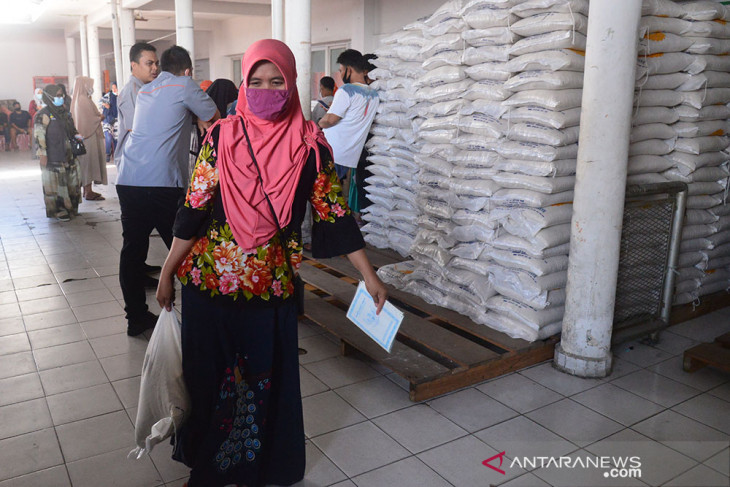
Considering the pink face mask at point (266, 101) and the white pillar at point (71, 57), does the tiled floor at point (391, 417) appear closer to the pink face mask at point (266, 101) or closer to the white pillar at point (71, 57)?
the pink face mask at point (266, 101)

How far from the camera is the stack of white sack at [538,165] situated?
324 centimetres

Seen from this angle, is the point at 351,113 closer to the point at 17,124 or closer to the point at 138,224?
the point at 138,224

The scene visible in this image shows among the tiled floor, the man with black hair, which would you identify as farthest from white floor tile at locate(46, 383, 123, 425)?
the man with black hair

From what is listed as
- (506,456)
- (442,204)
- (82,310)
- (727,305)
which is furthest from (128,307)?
(727,305)

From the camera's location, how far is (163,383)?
2.20 meters

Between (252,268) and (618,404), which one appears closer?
(252,268)

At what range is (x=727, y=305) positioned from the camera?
4.39m

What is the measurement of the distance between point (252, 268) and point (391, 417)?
118 cm

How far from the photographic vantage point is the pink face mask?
198cm

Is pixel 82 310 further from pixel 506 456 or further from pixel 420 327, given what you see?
pixel 506 456

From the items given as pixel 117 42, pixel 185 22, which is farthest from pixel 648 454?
pixel 117 42

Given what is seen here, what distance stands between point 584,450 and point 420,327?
47.7 inches

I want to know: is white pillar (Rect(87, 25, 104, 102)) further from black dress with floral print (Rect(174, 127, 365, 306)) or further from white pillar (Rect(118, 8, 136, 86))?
black dress with floral print (Rect(174, 127, 365, 306))

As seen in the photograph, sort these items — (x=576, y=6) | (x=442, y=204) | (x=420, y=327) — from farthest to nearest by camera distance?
1. (x=442, y=204)
2. (x=420, y=327)
3. (x=576, y=6)
